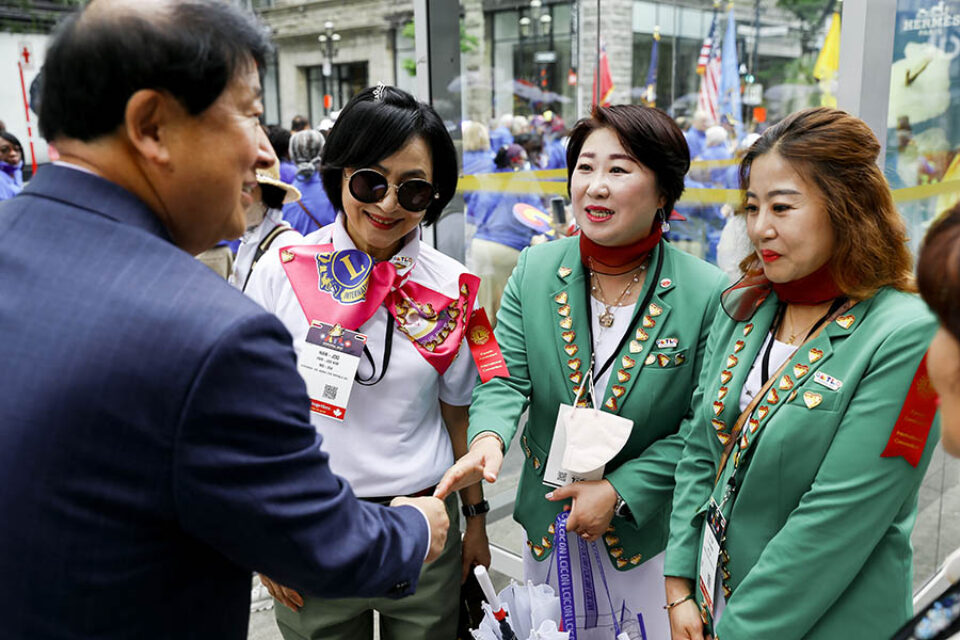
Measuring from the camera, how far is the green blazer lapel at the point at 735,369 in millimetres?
1636

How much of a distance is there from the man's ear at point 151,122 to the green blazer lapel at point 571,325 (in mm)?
1173

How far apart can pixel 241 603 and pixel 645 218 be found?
132 centimetres

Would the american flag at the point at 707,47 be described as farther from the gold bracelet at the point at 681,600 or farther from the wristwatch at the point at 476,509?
the gold bracelet at the point at 681,600

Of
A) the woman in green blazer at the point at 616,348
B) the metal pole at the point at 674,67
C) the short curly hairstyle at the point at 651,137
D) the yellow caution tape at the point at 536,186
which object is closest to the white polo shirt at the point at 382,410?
the woman in green blazer at the point at 616,348

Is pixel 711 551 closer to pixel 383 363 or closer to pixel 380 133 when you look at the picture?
pixel 383 363

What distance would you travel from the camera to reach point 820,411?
145cm

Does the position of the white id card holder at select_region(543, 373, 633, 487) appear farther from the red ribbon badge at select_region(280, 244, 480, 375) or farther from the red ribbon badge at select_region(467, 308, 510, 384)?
the red ribbon badge at select_region(280, 244, 480, 375)

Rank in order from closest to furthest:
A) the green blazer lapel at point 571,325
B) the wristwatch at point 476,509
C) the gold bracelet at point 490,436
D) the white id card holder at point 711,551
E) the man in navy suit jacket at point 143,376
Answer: the man in navy suit jacket at point 143,376 < the white id card holder at point 711,551 < the gold bracelet at point 490,436 < the green blazer lapel at point 571,325 < the wristwatch at point 476,509

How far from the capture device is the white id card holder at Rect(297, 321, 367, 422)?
1742mm

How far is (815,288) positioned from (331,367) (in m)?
1.09

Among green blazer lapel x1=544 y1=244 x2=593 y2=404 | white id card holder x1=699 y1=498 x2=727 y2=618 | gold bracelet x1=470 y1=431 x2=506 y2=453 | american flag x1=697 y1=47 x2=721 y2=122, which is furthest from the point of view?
american flag x1=697 y1=47 x2=721 y2=122

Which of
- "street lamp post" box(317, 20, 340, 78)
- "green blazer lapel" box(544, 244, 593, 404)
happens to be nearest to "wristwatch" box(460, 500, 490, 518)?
"green blazer lapel" box(544, 244, 593, 404)

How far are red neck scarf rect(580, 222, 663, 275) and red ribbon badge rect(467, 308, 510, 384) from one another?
0.33m

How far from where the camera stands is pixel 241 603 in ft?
3.67
